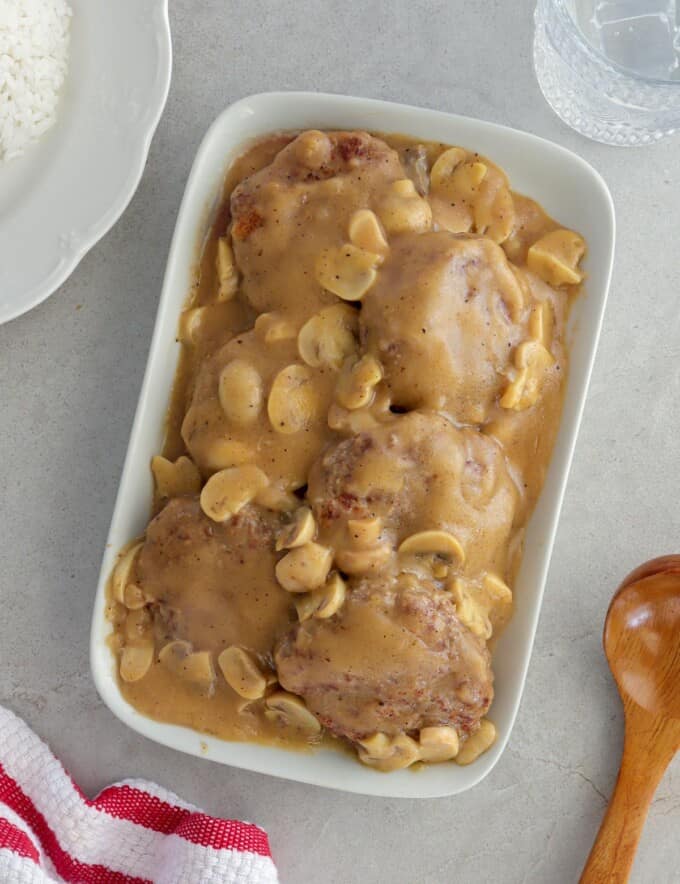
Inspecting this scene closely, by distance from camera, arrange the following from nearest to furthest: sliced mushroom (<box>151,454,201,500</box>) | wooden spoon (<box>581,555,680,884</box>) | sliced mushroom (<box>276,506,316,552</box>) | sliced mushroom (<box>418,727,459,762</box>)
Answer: sliced mushroom (<box>276,506,316,552</box>)
sliced mushroom (<box>418,727,459,762</box>)
sliced mushroom (<box>151,454,201,500</box>)
wooden spoon (<box>581,555,680,884</box>)

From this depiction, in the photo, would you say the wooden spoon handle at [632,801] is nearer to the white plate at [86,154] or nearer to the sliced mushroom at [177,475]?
the sliced mushroom at [177,475]

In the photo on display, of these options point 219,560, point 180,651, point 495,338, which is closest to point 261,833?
point 180,651

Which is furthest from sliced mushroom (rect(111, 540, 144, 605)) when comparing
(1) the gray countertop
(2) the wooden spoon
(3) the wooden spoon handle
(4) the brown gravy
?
(3) the wooden spoon handle

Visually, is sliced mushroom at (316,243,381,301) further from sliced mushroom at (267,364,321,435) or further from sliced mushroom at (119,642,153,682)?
sliced mushroom at (119,642,153,682)

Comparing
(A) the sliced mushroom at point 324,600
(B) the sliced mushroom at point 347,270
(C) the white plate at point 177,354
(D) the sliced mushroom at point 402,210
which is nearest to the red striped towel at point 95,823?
(C) the white plate at point 177,354

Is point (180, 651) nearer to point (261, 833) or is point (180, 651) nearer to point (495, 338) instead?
point (261, 833)
